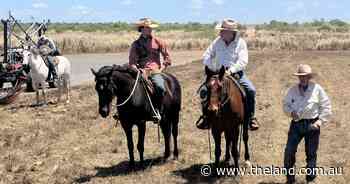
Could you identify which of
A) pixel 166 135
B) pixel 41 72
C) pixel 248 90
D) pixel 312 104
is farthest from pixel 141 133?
pixel 41 72

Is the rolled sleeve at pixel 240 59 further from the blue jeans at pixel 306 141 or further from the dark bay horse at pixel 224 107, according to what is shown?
the blue jeans at pixel 306 141

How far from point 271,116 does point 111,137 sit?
4.56 metres

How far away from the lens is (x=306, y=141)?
25.8 ft

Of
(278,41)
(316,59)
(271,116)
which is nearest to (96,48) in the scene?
(278,41)

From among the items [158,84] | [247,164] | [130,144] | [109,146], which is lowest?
[109,146]

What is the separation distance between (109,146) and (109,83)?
3144 mm

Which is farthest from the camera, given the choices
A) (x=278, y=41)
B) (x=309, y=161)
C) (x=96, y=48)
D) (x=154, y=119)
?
(x=278, y=41)

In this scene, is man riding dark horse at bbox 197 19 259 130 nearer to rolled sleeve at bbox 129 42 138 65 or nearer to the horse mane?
the horse mane

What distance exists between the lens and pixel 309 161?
7.89 metres

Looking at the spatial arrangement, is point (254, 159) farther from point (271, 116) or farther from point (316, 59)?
point (316, 59)

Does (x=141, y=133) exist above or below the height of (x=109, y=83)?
below

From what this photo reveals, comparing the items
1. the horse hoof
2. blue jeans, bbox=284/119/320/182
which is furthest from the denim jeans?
blue jeans, bbox=284/119/320/182

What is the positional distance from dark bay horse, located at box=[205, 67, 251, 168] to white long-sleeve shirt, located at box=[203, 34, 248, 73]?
34cm

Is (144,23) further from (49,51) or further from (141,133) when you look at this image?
(49,51)
